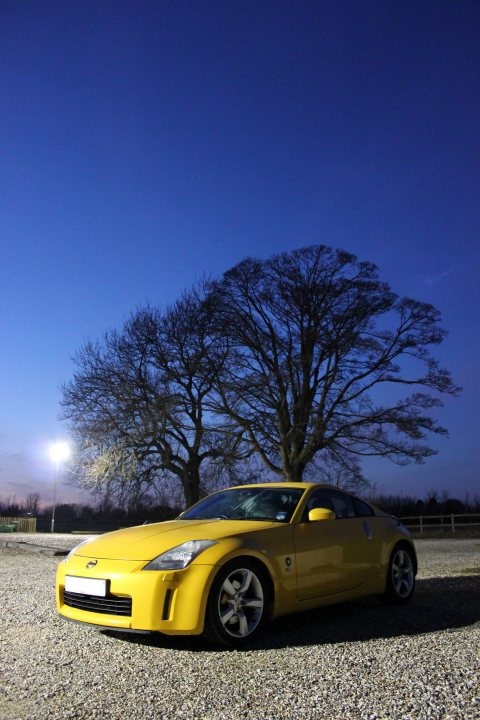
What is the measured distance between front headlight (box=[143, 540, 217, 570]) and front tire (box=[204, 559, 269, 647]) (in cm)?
23

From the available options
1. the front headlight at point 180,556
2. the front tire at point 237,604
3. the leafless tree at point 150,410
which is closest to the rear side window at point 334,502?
the front tire at point 237,604

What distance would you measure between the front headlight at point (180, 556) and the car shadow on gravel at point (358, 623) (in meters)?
0.63

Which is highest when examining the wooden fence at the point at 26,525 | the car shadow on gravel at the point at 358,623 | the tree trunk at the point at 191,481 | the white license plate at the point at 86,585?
the tree trunk at the point at 191,481

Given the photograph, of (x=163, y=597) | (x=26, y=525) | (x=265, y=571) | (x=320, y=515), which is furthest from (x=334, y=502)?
(x=26, y=525)

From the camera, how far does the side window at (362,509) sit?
6.99 meters

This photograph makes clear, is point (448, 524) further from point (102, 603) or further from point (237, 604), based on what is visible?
point (102, 603)

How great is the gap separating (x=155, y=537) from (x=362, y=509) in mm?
2727

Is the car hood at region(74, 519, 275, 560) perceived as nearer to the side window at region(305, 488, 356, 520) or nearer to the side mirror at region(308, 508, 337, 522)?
the side mirror at region(308, 508, 337, 522)

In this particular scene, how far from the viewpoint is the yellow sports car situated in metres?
4.78

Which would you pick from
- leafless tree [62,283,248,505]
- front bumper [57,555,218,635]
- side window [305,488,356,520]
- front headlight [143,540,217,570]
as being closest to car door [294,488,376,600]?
side window [305,488,356,520]

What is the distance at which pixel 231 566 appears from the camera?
502cm

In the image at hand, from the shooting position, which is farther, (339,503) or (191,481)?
(191,481)

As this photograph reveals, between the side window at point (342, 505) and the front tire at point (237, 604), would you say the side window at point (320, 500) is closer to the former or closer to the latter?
the side window at point (342, 505)

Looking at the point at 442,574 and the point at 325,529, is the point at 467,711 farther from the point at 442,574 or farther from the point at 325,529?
the point at 442,574
